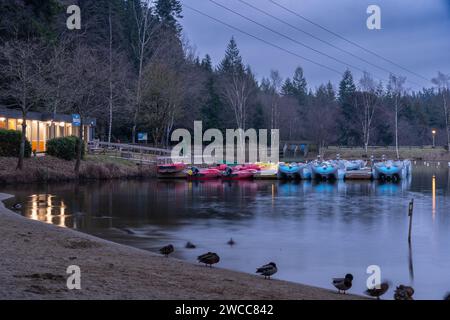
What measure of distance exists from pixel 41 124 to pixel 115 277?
4961 cm

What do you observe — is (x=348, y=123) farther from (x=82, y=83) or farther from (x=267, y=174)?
(x=82, y=83)

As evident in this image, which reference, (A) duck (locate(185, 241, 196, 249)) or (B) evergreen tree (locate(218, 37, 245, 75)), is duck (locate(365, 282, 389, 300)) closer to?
(A) duck (locate(185, 241, 196, 249))

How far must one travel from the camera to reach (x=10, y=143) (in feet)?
161

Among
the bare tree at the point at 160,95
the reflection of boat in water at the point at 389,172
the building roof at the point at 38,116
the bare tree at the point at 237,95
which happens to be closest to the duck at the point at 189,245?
the building roof at the point at 38,116

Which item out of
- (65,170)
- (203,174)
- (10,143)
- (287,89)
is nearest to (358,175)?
(203,174)

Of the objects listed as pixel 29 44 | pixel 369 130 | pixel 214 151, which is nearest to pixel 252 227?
pixel 29 44

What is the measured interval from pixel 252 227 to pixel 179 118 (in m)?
59.8

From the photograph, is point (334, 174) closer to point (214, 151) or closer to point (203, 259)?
point (214, 151)

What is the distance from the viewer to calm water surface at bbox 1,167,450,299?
18.1m

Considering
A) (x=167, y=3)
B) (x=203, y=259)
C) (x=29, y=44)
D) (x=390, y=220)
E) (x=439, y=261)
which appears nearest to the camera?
(x=203, y=259)

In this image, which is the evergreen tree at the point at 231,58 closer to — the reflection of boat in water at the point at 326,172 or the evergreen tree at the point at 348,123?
the evergreen tree at the point at 348,123

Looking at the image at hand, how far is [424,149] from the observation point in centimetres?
10919

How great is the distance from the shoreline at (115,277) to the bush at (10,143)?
106 ft

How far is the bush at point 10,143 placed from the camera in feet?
160
